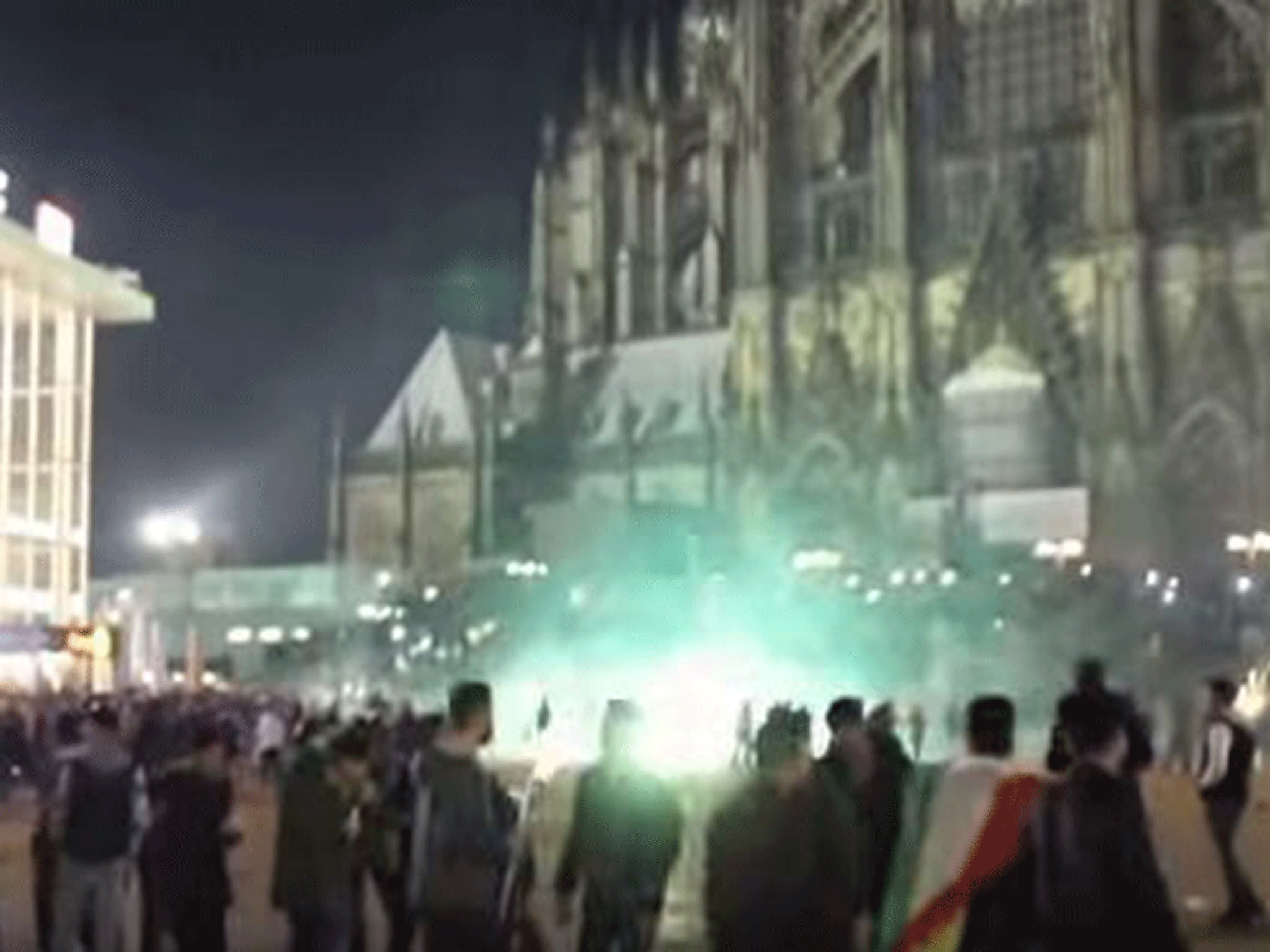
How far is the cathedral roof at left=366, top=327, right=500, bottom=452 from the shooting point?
280 ft

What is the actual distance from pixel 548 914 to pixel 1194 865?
20.2 ft

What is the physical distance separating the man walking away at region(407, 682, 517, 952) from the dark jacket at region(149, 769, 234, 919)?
2400mm

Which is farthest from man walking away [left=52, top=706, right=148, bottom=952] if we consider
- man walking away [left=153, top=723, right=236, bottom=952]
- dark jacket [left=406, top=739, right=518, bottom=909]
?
dark jacket [left=406, top=739, right=518, bottom=909]

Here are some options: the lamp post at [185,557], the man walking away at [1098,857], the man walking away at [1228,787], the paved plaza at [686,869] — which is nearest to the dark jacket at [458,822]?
the man walking away at [1098,857]

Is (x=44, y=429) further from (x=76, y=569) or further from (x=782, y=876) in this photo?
(x=782, y=876)

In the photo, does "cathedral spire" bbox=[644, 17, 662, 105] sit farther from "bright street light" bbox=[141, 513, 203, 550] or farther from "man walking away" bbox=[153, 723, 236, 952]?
"man walking away" bbox=[153, 723, 236, 952]

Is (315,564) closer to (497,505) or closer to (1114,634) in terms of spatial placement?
(497,505)

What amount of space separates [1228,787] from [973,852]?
26.8ft

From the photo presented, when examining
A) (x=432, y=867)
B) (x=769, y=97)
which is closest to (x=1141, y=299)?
(x=769, y=97)

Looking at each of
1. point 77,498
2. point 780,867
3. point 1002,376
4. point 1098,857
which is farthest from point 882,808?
point 77,498

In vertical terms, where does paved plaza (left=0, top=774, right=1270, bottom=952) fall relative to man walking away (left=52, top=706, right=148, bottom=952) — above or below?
below

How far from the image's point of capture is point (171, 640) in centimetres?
8394

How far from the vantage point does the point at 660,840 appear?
34.7ft

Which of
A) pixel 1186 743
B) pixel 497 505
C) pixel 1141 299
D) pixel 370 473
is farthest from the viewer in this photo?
pixel 370 473
